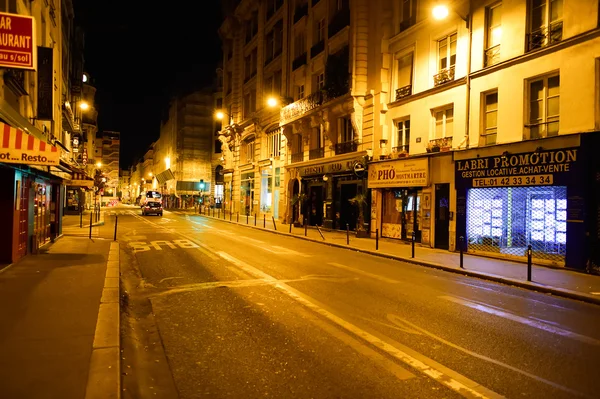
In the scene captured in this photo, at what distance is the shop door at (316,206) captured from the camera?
2866 centimetres

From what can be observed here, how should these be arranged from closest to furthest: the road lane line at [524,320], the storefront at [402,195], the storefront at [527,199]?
the road lane line at [524,320] → the storefront at [527,199] → the storefront at [402,195]

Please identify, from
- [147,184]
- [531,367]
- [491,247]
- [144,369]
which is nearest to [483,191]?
[491,247]

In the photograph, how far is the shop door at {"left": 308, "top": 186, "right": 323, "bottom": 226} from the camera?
94.0 ft

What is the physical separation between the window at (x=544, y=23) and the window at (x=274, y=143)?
22814 millimetres

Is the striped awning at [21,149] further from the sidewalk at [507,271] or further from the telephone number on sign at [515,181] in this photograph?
the telephone number on sign at [515,181]

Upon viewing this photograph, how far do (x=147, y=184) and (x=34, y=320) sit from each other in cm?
11589

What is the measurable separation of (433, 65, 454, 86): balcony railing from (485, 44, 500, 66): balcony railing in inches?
70.0

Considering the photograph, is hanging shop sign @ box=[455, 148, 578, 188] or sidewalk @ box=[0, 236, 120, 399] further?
hanging shop sign @ box=[455, 148, 578, 188]

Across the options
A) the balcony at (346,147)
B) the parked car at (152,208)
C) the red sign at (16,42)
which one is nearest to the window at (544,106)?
the balcony at (346,147)

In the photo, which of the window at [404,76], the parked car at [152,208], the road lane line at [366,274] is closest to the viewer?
the road lane line at [366,274]

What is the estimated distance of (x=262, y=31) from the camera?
39125mm

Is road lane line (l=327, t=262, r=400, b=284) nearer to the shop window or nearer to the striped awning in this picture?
the shop window

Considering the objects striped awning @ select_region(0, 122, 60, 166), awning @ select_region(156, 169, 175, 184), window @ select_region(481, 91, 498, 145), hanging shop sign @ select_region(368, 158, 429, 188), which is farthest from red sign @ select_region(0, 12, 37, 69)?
awning @ select_region(156, 169, 175, 184)

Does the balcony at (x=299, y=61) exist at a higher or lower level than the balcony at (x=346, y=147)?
higher
